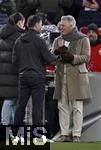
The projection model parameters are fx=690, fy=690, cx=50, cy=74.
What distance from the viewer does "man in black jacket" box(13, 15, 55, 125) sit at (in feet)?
32.3

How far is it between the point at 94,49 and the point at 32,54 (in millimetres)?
1356

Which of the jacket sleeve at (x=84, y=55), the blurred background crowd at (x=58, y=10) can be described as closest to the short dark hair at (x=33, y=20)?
the jacket sleeve at (x=84, y=55)

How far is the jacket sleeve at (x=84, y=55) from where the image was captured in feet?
32.2

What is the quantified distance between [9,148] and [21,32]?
2.44 meters

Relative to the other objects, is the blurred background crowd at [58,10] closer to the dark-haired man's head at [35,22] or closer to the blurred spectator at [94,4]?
the blurred spectator at [94,4]

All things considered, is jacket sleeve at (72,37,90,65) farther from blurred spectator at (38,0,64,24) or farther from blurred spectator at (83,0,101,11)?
blurred spectator at (38,0,64,24)

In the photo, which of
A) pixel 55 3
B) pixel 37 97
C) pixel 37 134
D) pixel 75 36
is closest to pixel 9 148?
pixel 37 134

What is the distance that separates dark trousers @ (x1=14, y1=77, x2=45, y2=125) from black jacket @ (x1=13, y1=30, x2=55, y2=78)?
87 millimetres

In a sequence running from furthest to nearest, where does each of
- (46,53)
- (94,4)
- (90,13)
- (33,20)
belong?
1. (94,4)
2. (90,13)
3. (33,20)
4. (46,53)

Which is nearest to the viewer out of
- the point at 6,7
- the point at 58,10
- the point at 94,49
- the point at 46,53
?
the point at 46,53

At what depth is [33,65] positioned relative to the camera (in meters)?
9.85

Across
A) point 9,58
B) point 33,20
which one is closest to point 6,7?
Result: point 9,58

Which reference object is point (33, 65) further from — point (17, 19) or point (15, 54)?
point (17, 19)

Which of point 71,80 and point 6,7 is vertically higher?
point 6,7
